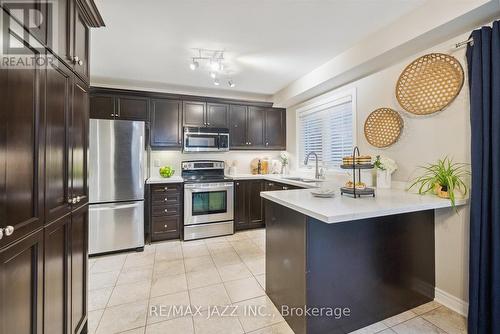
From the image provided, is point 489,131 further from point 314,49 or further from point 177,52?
point 177,52

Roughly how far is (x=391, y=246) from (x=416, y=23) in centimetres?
188

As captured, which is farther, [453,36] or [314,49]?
[314,49]

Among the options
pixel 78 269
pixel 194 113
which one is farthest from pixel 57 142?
pixel 194 113

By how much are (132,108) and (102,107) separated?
0.42m

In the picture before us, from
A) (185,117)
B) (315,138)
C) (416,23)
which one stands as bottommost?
(315,138)

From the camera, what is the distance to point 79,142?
1.47 m

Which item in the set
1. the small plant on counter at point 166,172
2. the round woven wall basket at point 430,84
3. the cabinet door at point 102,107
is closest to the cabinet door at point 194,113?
the small plant on counter at point 166,172

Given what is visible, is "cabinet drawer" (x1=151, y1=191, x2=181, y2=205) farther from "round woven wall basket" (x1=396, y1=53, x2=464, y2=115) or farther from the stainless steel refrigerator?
"round woven wall basket" (x1=396, y1=53, x2=464, y2=115)

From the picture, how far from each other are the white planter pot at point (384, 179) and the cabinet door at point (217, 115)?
2.73m

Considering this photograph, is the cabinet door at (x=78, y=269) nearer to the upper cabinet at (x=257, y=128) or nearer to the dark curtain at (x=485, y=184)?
the dark curtain at (x=485, y=184)

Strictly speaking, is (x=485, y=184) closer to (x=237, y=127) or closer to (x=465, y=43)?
(x=465, y=43)

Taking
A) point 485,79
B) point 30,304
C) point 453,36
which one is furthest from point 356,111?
point 30,304

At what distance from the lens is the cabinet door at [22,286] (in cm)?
83

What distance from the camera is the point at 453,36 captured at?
188 cm
